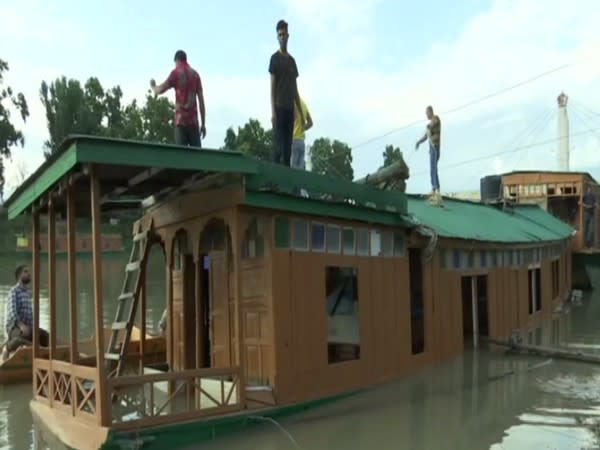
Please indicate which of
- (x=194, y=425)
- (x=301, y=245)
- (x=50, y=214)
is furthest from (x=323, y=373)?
(x=50, y=214)

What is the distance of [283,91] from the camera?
971 cm

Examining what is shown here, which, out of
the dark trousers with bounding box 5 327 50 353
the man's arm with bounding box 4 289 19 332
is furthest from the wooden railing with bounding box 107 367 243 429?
Answer: the man's arm with bounding box 4 289 19 332

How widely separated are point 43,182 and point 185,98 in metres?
2.35

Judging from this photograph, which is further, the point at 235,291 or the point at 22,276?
the point at 22,276

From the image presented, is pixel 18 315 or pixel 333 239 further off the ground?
pixel 333 239

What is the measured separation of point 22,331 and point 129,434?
638 centimetres

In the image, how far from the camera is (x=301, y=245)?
9086mm

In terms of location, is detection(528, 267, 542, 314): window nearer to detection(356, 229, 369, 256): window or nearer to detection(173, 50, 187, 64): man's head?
detection(356, 229, 369, 256): window

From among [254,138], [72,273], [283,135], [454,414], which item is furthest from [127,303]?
[254,138]

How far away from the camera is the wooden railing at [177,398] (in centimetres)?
695

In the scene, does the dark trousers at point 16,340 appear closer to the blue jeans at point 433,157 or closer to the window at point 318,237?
the window at point 318,237

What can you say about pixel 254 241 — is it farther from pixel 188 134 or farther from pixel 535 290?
pixel 535 290

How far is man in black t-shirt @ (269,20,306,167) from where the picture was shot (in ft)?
31.8

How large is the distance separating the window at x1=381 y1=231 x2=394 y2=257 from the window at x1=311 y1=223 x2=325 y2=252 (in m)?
1.68
